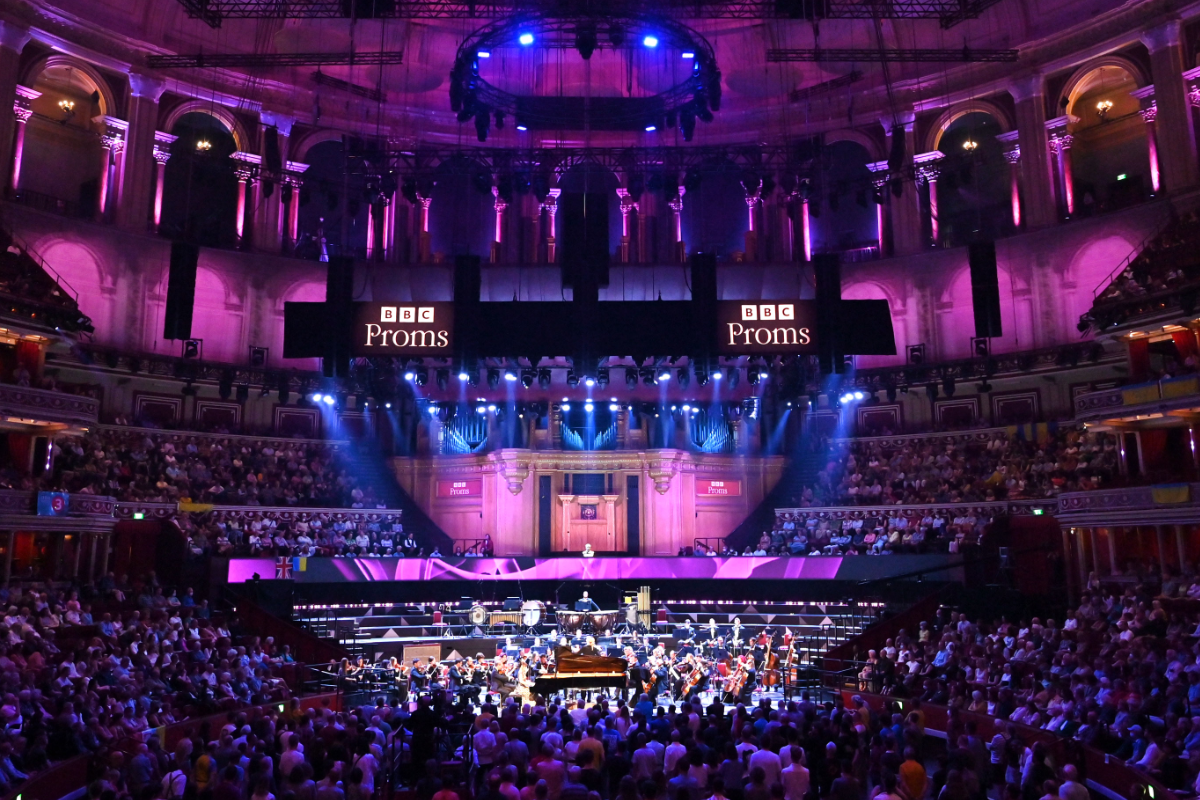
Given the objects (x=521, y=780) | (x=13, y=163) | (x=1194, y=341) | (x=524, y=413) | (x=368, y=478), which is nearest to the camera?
(x=521, y=780)

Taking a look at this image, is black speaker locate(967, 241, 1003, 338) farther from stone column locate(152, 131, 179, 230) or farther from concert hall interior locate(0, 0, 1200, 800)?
stone column locate(152, 131, 179, 230)

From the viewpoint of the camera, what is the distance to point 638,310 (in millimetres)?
22234

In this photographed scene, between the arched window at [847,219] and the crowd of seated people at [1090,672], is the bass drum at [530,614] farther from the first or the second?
the arched window at [847,219]

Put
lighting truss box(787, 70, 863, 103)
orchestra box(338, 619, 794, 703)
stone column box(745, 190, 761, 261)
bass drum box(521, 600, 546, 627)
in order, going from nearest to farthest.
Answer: orchestra box(338, 619, 794, 703), bass drum box(521, 600, 546, 627), lighting truss box(787, 70, 863, 103), stone column box(745, 190, 761, 261)

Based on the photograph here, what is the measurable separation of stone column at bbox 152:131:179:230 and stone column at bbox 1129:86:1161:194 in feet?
107

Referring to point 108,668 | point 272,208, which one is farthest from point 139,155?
point 108,668

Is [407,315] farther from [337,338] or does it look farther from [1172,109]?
[1172,109]

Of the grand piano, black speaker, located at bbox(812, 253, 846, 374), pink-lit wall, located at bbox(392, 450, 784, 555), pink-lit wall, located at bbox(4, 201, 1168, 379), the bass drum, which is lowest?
the grand piano

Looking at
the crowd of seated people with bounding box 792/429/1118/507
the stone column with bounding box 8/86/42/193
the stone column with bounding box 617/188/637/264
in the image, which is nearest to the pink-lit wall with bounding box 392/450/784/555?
the crowd of seated people with bounding box 792/429/1118/507

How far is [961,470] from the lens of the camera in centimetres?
3275

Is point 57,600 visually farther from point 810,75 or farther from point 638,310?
point 810,75

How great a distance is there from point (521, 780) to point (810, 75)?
34093mm

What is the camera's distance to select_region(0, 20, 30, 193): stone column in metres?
30.7

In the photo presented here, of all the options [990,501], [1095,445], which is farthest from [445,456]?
[1095,445]
